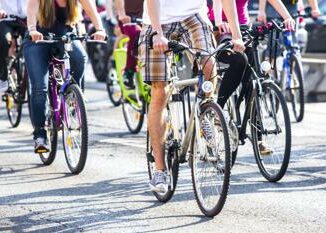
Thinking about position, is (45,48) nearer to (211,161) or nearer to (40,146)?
(40,146)

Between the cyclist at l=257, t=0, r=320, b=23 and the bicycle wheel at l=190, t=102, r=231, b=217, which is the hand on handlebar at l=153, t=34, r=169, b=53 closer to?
the bicycle wheel at l=190, t=102, r=231, b=217

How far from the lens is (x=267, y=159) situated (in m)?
8.23

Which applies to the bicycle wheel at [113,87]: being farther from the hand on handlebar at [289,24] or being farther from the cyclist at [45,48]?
the hand on handlebar at [289,24]

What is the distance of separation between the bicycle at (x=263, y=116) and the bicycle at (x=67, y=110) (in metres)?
1.21

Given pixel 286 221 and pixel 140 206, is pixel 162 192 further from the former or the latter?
pixel 286 221

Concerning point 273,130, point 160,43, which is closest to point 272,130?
point 273,130

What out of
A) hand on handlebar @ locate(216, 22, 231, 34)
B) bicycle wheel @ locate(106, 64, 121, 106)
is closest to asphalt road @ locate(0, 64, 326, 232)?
hand on handlebar @ locate(216, 22, 231, 34)

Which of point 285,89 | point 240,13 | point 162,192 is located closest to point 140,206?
point 162,192

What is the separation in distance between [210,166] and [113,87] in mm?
7159

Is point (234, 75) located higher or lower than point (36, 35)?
lower

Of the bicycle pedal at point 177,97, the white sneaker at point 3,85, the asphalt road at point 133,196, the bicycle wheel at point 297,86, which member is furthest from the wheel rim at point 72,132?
the bicycle wheel at point 297,86

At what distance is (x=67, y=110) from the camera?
875 cm

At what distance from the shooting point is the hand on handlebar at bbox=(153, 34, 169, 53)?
6754 mm

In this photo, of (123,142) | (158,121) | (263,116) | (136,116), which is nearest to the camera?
(158,121)
